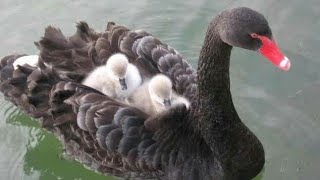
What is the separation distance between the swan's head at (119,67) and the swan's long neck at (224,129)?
0.43 meters

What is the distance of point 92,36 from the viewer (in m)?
3.49

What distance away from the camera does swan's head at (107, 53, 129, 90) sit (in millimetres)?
3078

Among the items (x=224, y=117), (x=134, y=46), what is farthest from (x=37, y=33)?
(x=224, y=117)

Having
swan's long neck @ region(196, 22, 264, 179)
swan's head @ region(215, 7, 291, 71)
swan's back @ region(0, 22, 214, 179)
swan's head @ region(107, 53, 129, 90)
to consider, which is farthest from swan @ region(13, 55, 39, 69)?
swan's head @ region(215, 7, 291, 71)

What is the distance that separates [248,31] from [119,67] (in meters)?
0.83

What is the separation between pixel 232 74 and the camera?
13.2 feet

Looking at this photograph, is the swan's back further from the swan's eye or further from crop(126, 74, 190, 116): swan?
the swan's eye

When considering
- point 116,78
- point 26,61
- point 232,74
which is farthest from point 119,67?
point 232,74

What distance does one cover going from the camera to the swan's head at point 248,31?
248 cm

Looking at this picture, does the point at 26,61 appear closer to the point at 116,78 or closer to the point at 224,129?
the point at 116,78

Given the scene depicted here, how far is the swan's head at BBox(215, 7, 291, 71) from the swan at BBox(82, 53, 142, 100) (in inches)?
27.9

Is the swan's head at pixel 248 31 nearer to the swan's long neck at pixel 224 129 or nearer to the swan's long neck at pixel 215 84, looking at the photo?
the swan's long neck at pixel 215 84

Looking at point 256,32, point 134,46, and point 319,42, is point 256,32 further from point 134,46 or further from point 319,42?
point 319,42

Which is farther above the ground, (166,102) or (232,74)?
(166,102)
